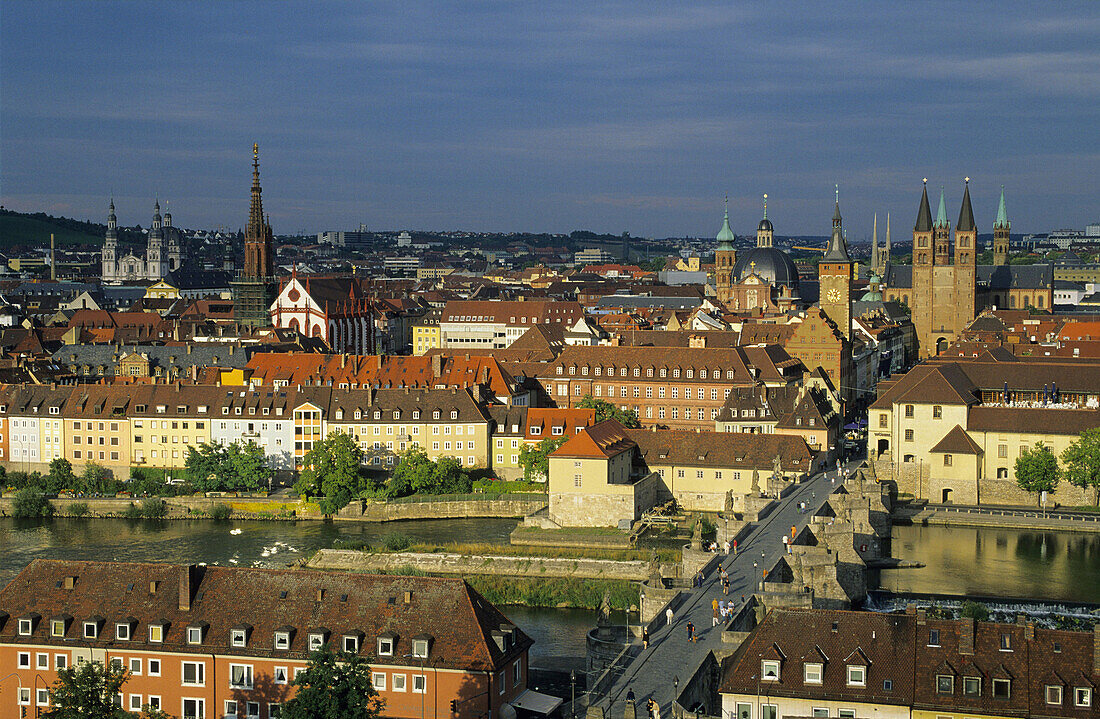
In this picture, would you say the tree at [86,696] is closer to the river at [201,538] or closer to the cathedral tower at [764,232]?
the river at [201,538]

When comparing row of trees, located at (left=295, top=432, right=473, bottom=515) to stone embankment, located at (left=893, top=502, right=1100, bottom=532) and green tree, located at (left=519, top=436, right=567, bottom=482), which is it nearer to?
green tree, located at (left=519, top=436, right=567, bottom=482)

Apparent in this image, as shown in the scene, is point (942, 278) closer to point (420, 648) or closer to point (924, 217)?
point (924, 217)

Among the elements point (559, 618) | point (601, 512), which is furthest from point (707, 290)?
point (559, 618)

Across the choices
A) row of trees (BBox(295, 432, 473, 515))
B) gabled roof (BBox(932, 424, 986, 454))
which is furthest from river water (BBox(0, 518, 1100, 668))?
gabled roof (BBox(932, 424, 986, 454))

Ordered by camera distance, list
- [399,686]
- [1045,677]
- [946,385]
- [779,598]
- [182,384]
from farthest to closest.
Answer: [182,384] < [946,385] < [779,598] < [399,686] < [1045,677]

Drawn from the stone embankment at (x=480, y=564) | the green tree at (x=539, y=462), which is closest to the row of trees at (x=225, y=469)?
the green tree at (x=539, y=462)

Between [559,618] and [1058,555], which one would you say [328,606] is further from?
[1058,555]
